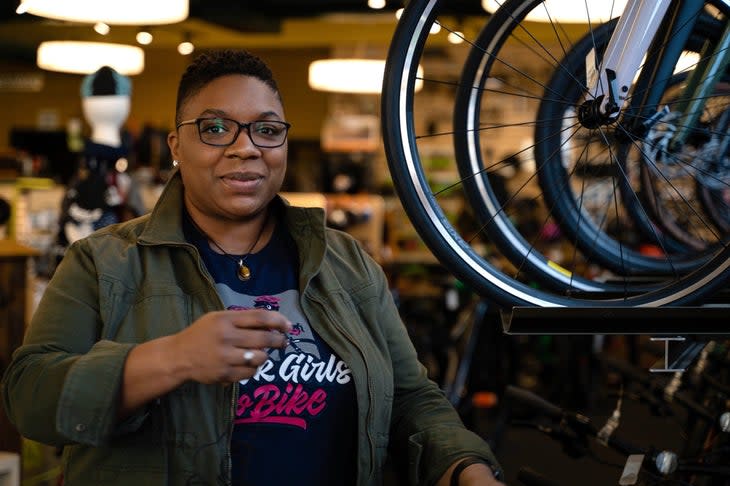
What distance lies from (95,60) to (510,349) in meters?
3.21

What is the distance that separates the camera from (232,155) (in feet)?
5.42

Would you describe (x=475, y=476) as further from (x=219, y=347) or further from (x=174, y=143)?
(x=174, y=143)

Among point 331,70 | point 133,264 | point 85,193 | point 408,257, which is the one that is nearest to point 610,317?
point 133,264

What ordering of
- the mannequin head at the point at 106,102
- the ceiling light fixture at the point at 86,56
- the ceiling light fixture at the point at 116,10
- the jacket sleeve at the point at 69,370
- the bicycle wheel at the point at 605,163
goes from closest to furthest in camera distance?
the jacket sleeve at the point at 69,370
the bicycle wheel at the point at 605,163
the mannequin head at the point at 106,102
the ceiling light fixture at the point at 116,10
the ceiling light fixture at the point at 86,56

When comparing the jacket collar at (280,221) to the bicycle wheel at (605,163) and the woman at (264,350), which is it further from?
the bicycle wheel at (605,163)

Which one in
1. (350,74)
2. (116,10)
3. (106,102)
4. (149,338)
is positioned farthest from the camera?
(350,74)

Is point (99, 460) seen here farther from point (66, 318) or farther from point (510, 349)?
point (510, 349)

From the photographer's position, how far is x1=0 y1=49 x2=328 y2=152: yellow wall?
1441 cm

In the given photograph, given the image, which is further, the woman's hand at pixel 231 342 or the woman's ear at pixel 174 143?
the woman's ear at pixel 174 143

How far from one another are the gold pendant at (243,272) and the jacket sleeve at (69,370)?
24 centimetres

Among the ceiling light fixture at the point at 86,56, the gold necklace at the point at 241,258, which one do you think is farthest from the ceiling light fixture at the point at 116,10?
the gold necklace at the point at 241,258

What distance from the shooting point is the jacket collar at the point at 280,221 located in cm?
166

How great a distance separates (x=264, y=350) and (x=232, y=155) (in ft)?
1.17

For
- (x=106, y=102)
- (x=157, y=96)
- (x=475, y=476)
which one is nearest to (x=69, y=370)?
(x=475, y=476)
